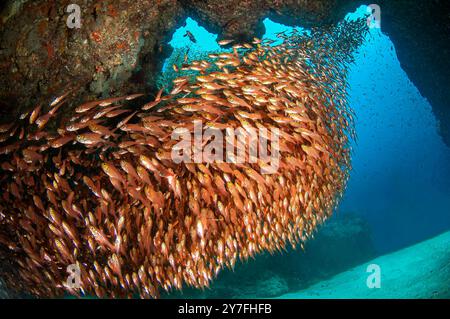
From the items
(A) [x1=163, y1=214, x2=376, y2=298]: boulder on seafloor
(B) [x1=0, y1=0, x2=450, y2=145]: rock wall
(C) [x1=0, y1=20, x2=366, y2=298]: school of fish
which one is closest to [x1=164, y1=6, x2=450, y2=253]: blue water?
(A) [x1=163, y1=214, x2=376, y2=298]: boulder on seafloor

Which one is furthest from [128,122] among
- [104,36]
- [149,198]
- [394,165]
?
[394,165]

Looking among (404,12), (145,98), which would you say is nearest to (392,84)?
(404,12)

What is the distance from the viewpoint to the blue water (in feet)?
186

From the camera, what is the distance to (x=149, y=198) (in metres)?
4.56

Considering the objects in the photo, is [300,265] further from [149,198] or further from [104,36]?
[104,36]

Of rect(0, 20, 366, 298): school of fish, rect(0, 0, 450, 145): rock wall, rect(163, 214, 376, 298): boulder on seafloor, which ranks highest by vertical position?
rect(0, 0, 450, 145): rock wall

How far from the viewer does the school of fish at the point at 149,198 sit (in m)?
4.72

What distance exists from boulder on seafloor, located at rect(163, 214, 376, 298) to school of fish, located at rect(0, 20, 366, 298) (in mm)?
4271

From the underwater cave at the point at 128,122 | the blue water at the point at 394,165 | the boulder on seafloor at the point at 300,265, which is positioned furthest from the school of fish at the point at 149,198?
the blue water at the point at 394,165

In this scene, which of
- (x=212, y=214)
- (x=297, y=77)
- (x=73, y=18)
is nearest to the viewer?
(x=212, y=214)

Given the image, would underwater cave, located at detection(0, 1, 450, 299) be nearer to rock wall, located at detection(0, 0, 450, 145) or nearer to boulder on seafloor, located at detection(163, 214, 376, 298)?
rock wall, located at detection(0, 0, 450, 145)
